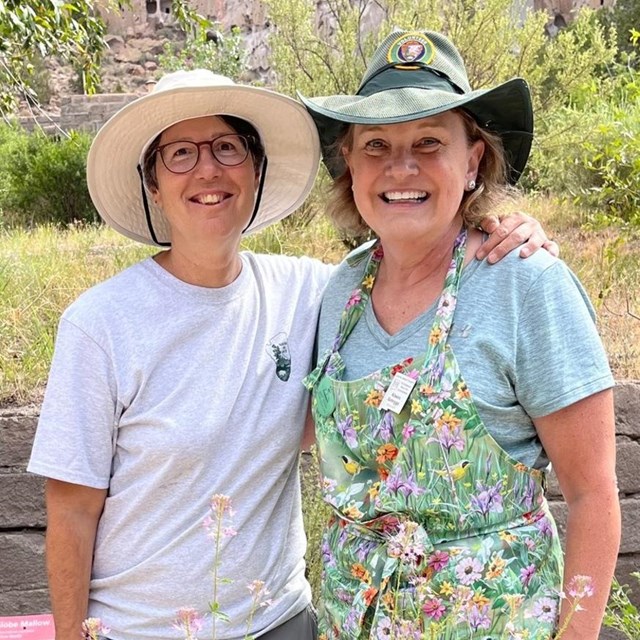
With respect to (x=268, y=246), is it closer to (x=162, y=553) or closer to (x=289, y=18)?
(x=289, y=18)

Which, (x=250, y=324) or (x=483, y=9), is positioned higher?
(x=483, y=9)

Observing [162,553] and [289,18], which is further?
[289,18]

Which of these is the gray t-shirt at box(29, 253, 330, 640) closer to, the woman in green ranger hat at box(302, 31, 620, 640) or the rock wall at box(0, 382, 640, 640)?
the woman in green ranger hat at box(302, 31, 620, 640)

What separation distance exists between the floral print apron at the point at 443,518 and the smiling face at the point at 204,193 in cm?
51

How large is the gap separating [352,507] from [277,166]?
1.01 meters

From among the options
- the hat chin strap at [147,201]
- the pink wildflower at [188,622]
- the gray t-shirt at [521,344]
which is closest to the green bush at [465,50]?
the hat chin strap at [147,201]

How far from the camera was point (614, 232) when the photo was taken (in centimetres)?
744

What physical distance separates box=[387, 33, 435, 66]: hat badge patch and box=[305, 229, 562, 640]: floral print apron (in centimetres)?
48

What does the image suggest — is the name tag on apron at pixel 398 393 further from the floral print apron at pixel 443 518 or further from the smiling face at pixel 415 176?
the smiling face at pixel 415 176

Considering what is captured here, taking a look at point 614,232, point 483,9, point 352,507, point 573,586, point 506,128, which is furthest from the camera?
point 614,232

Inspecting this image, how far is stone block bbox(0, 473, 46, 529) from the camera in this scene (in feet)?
11.4

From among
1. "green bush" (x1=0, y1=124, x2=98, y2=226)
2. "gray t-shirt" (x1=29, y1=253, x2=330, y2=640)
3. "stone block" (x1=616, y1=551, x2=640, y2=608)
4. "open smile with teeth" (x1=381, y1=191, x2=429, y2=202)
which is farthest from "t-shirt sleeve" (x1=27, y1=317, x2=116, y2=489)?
"green bush" (x1=0, y1=124, x2=98, y2=226)

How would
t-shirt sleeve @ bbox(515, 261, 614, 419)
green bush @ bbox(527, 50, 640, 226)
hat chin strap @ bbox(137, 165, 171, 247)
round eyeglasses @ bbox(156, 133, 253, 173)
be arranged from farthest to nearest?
green bush @ bbox(527, 50, 640, 226), hat chin strap @ bbox(137, 165, 171, 247), round eyeglasses @ bbox(156, 133, 253, 173), t-shirt sleeve @ bbox(515, 261, 614, 419)

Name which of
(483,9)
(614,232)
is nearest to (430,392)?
(483,9)
